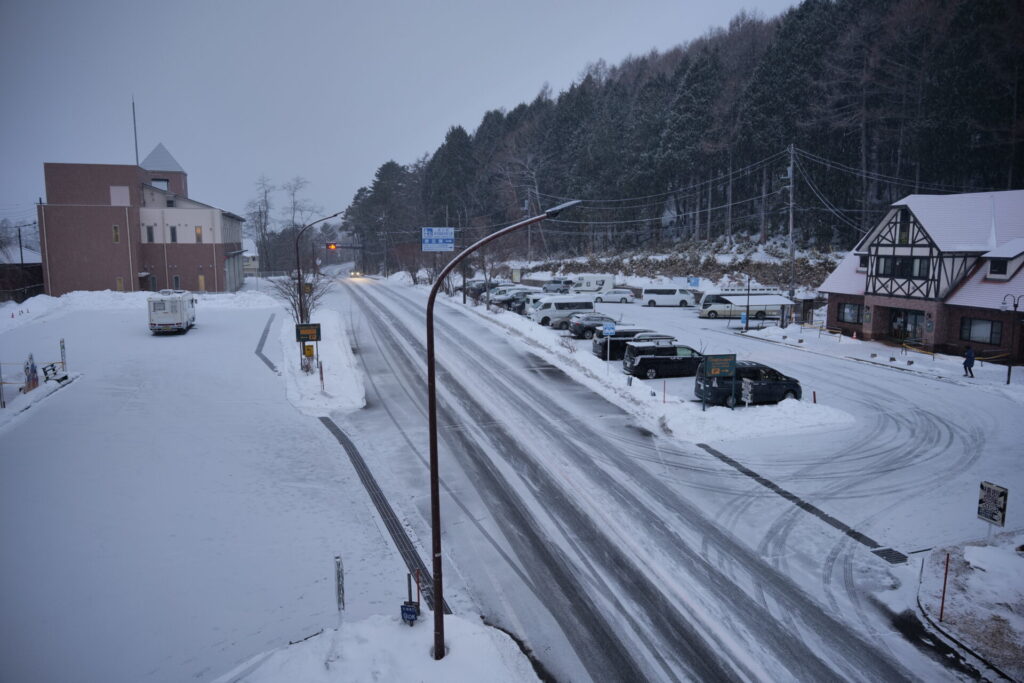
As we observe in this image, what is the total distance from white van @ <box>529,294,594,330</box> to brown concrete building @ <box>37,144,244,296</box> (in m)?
34.3

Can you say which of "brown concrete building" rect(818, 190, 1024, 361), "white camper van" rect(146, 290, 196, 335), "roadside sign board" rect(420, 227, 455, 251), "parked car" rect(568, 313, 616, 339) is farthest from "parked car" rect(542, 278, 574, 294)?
"white camper van" rect(146, 290, 196, 335)

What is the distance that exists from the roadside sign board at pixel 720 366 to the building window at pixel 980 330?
1674 cm

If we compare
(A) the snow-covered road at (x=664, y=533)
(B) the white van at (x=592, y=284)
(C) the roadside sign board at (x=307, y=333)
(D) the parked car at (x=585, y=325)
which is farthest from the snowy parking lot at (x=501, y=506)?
(B) the white van at (x=592, y=284)

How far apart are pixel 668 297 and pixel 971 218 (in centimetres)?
2248

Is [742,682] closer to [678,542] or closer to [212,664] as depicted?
[678,542]

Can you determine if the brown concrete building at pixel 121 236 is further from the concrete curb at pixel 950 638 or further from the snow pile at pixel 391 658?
the concrete curb at pixel 950 638

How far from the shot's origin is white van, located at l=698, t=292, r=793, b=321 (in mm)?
40812

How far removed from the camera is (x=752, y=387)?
21016 mm

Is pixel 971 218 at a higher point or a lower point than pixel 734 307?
higher

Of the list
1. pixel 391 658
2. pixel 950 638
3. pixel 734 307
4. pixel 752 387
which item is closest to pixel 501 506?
pixel 391 658

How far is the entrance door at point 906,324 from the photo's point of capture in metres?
32.3

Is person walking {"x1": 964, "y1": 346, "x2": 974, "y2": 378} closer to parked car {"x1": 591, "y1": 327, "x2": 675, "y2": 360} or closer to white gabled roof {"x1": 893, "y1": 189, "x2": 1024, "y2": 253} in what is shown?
white gabled roof {"x1": 893, "y1": 189, "x2": 1024, "y2": 253}

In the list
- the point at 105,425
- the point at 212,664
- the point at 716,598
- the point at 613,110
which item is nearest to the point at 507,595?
Answer: the point at 716,598

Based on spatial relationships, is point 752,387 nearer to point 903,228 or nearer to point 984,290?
point 984,290
